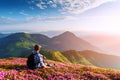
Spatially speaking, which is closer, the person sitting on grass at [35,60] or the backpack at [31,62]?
the person sitting on grass at [35,60]

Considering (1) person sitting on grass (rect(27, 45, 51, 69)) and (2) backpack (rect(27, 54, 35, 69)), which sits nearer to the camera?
(1) person sitting on grass (rect(27, 45, 51, 69))

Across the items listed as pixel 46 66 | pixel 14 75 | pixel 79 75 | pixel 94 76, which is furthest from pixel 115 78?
pixel 14 75

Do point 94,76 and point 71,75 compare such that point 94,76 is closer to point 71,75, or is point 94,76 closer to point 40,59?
point 71,75

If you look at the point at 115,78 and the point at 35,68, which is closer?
the point at 35,68

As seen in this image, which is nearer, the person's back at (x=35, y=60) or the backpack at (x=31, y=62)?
the person's back at (x=35, y=60)

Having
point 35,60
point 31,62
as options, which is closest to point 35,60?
point 35,60

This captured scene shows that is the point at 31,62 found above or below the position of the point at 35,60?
below

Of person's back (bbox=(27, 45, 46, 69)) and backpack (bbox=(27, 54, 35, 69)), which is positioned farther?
backpack (bbox=(27, 54, 35, 69))

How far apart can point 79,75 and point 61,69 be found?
118 inches

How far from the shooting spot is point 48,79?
2408cm

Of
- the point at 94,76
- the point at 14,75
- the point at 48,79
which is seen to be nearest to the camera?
the point at 14,75

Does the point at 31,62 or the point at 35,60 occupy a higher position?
the point at 35,60

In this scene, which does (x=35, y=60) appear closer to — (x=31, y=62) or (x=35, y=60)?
(x=35, y=60)

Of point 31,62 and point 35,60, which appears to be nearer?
point 35,60
